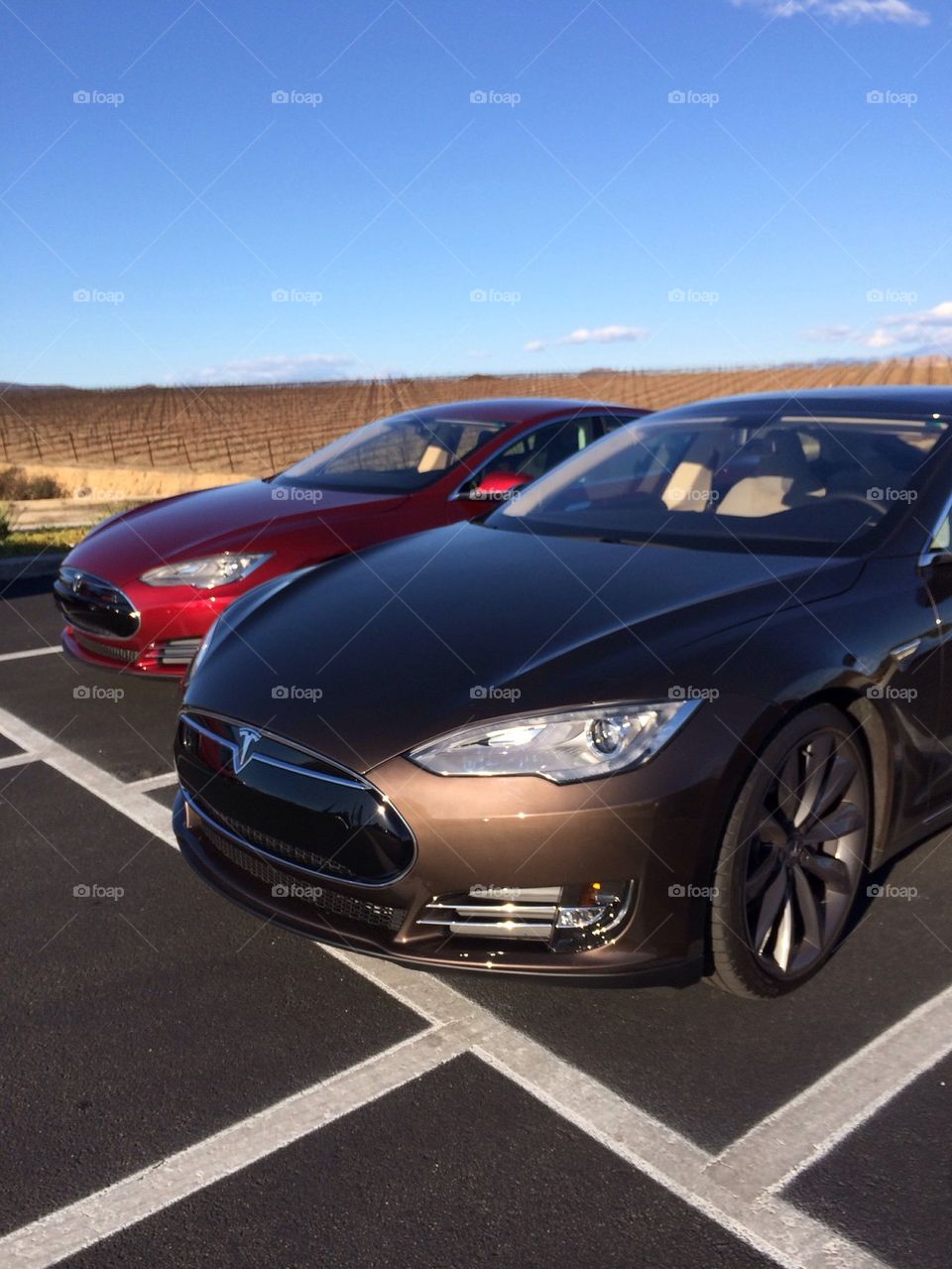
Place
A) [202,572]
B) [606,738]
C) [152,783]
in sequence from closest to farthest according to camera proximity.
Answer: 1. [606,738]
2. [152,783]
3. [202,572]

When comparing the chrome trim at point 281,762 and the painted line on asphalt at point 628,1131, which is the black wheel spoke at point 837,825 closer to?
the painted line on asphalt at point 628,1131

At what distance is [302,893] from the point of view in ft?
9.42

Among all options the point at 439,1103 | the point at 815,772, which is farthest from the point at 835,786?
the point at 439,1103

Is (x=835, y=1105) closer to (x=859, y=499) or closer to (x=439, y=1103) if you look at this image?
(x=439, y=1103)

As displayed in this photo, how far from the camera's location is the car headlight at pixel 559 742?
2648mm

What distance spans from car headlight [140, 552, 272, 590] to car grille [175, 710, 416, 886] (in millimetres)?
2428

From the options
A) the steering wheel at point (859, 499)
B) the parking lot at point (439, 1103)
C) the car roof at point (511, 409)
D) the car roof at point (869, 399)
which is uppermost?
the car roof at point (869, 399)

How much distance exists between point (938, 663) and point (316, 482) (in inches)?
167

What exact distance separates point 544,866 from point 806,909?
0.89 m

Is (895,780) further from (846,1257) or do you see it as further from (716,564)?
(846,1257)

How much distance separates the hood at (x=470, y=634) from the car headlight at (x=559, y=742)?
4cm

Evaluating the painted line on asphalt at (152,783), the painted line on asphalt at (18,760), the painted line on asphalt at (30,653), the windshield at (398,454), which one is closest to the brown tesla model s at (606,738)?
the painted line on asphalt at (152,783)

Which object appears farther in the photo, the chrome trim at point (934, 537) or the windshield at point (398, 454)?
the windshield at point (398, 454)

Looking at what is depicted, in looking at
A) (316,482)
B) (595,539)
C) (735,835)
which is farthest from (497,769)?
(316,482)
